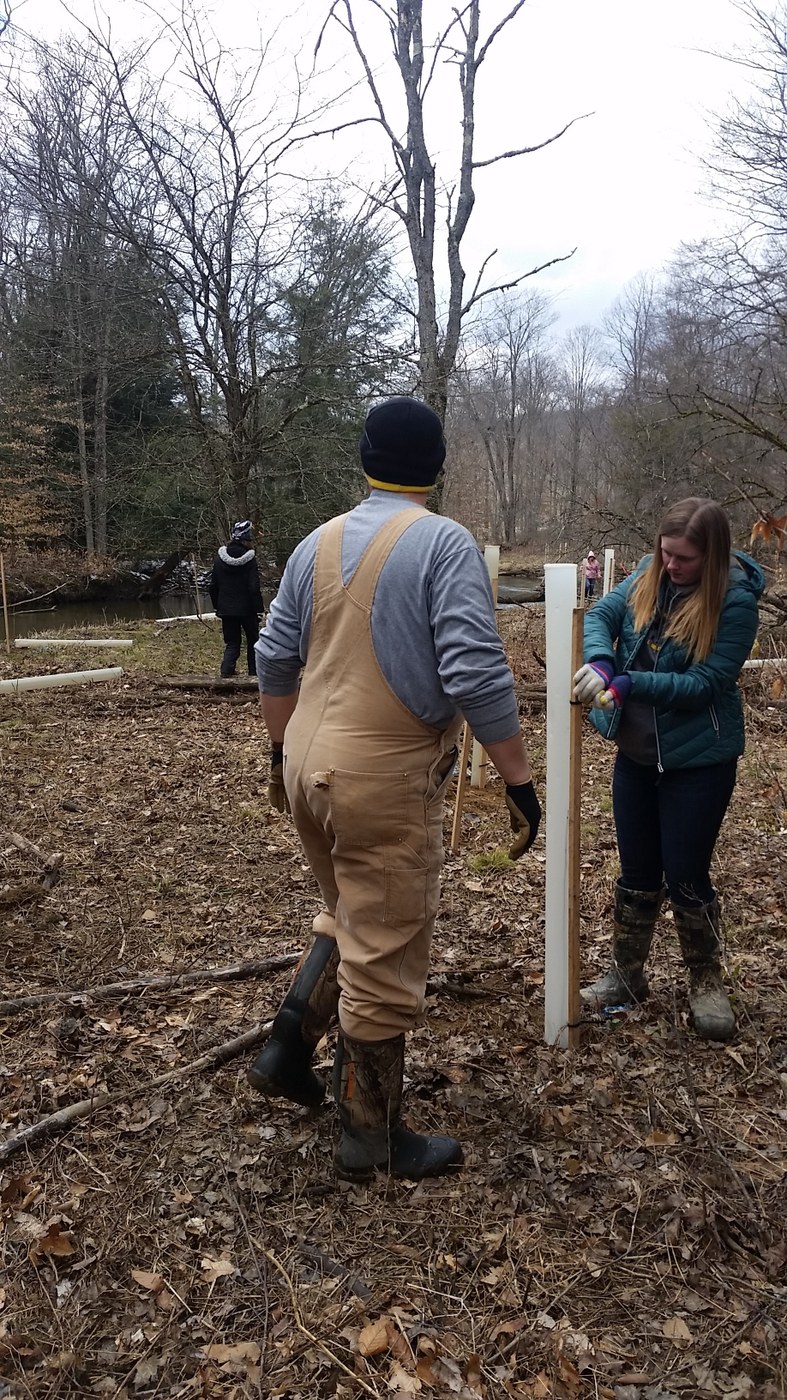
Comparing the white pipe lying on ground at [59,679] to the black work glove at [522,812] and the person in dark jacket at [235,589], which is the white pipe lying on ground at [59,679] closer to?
the person in dark jacket at [235,589]

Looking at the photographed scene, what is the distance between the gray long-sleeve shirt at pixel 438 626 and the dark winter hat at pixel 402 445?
0.27 ft

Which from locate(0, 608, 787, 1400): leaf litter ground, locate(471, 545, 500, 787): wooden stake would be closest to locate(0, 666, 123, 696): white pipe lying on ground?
locate(471, 545, 500, 787): wooden stake

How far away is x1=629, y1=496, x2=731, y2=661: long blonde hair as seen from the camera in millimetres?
2895

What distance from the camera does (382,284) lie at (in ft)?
51.8

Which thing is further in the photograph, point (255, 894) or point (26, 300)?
point (26, 300)

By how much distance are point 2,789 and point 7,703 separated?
3.07 metres

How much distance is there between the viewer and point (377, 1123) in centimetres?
245

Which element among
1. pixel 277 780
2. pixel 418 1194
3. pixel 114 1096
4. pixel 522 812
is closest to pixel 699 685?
pixel 522 812

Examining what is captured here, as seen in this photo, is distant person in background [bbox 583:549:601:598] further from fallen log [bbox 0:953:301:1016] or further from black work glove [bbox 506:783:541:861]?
black work glove [bbox 506:783:541:861]

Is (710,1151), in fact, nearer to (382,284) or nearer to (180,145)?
(180,145)

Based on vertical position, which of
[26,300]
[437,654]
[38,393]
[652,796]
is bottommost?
[652,796]

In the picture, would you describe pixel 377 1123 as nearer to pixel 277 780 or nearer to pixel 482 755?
pixel 277 780

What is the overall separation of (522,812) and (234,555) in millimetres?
9065

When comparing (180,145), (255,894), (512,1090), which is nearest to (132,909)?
(255,894)
